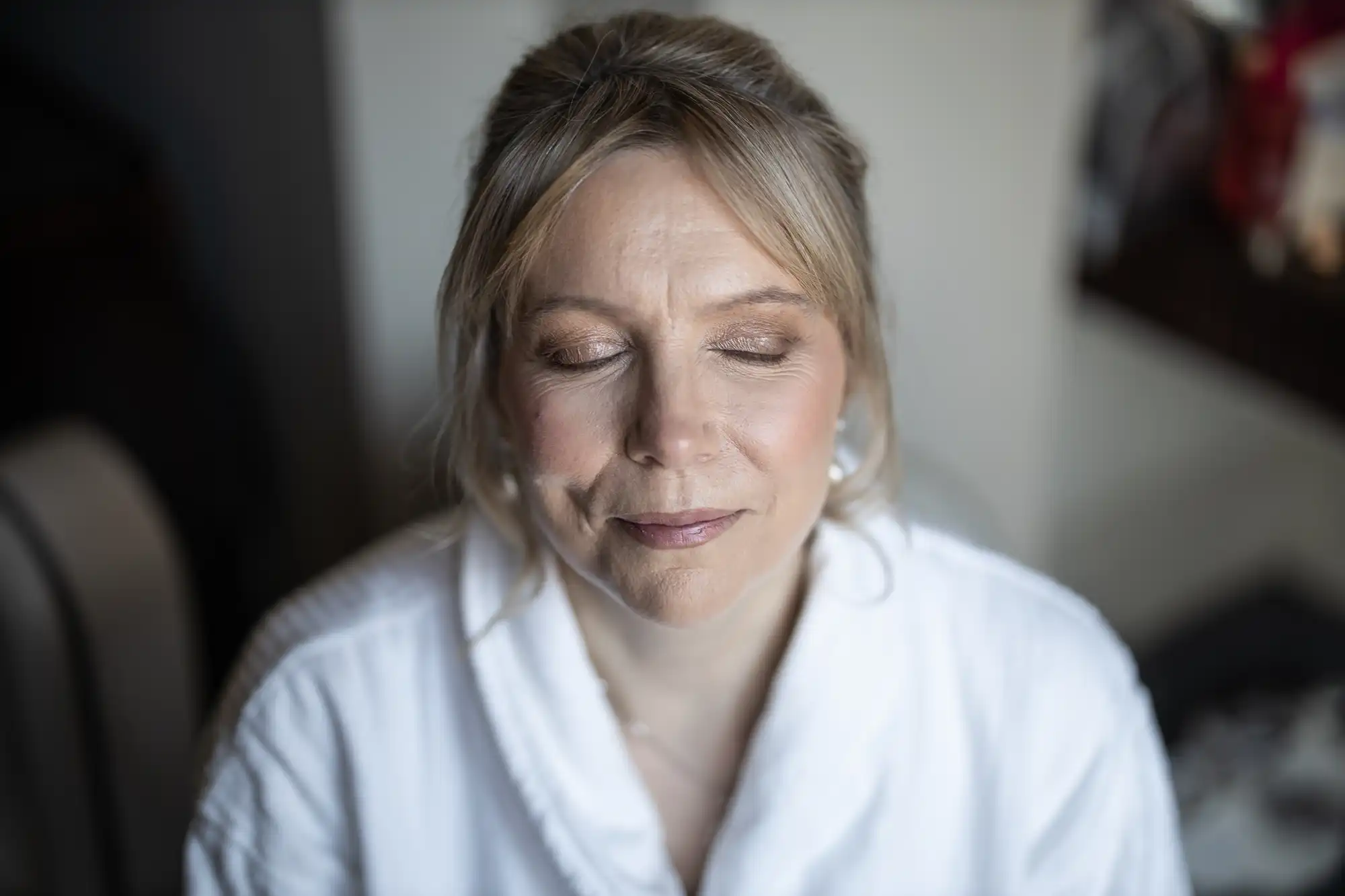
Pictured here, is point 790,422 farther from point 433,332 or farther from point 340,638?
point 433,332

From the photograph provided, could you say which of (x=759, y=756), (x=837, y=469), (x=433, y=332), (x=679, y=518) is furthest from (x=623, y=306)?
(x=433, y=332)

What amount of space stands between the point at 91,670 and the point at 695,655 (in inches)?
26.2

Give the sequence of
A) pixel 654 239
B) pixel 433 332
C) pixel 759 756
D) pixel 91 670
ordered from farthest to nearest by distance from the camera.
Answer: pixel 433 332, pixel 91 670, pixel 759 756, pixel 654 239

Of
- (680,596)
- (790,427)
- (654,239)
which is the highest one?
(654,239)

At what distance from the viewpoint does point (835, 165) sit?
909 millimetres

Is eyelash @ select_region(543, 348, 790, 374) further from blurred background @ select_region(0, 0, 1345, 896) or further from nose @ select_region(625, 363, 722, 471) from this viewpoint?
blurred background @ select_region(0, 0, 1345, 896)

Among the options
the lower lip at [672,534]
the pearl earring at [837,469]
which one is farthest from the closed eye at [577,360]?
the pearl earring at [837,469]

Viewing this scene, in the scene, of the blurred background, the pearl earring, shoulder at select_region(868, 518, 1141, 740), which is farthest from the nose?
the blurred background

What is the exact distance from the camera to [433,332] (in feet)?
5.85

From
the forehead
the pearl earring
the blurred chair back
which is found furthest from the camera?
the blurred chair back

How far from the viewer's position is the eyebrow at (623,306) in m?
0.85

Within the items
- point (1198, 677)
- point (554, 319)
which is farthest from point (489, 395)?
point (1198, 677)

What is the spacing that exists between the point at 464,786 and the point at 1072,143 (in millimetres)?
1145

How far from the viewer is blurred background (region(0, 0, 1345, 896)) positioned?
1.40m
